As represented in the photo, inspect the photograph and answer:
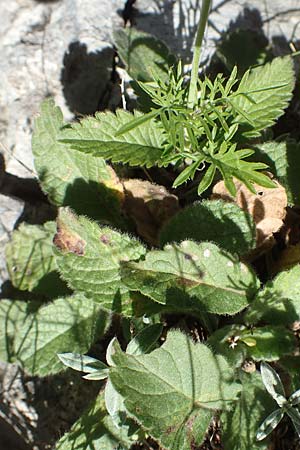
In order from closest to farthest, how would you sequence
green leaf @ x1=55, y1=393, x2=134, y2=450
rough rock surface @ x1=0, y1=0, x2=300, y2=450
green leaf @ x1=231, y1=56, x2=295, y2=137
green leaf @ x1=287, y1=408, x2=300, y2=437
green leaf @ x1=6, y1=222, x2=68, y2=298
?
green leaf @ x1=287, y1=408, x2=300, y2=437
green leaf @ x1=55, y1=393, x2=134, y2=450
green leaf @ x1=231, y1=56, x2=295, y2=137
green leaf @ x1=6, y1=222, x2=68, y2=298
rough rock surface @ x1=0, y1=0, x2=300, y2=450

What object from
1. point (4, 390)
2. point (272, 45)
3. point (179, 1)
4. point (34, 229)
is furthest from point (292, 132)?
point (4, 390)

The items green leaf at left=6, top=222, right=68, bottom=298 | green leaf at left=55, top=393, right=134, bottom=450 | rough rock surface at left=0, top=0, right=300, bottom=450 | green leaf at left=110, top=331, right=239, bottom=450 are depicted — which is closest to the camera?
green leaf at left=110, top=331, right=239, bottom=450

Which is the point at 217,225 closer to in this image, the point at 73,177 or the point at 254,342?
the point at 254,342

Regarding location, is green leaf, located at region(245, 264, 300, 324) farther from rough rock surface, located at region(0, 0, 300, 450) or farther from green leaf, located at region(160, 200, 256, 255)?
rough rock surface, located at region(0, 0, 300, 450)

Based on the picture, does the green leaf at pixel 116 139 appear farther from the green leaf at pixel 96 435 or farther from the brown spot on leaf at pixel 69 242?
the green leaf at pixel 96 435

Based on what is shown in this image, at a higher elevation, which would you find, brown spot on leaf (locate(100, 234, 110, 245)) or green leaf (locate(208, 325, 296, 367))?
brown spot on leaf (locate(100, 234, 110, 245))

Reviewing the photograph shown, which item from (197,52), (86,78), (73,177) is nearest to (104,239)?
(73,177)

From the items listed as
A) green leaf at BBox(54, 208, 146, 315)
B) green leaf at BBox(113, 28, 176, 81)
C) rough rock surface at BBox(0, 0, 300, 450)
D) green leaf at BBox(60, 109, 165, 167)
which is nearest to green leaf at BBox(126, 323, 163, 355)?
green leaf at BBox(54, 208, 146, 315)

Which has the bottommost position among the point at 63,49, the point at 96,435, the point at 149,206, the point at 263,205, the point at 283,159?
the point at 96,435
